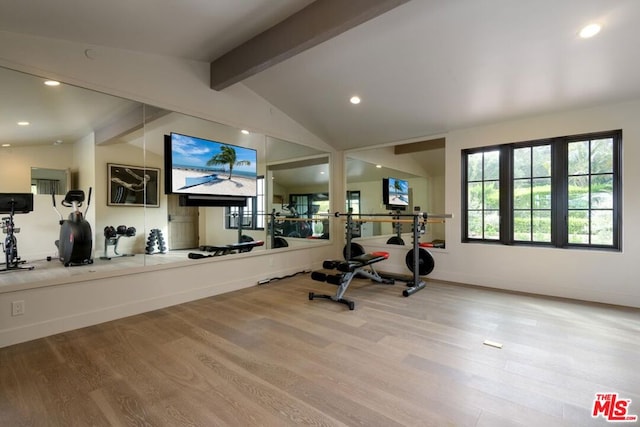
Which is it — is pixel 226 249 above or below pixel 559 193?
below

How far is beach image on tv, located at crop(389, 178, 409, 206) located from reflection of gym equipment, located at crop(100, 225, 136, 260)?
4.64 meters

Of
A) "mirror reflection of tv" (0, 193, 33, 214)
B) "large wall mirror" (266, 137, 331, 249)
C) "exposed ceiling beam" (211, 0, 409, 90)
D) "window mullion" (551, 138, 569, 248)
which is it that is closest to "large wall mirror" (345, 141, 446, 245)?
"large wall mirror" (266, 137, 331, 249)

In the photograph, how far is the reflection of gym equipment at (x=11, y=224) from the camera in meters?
2.59

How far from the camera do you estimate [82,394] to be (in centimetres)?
194

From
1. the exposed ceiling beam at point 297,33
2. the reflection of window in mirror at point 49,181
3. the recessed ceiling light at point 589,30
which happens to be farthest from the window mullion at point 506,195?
the reflection of window in mirror at point 49,181

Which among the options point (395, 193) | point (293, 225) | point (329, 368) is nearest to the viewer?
point (329, 368)

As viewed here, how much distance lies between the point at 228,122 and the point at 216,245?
178 cm

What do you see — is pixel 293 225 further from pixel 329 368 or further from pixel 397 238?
pixel 329 368

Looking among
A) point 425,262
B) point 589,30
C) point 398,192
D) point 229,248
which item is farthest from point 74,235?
point 398,192

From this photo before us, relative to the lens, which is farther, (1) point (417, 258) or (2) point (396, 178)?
(2) point (396, 178)

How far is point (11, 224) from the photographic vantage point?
103 inches

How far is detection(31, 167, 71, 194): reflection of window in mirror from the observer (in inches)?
110

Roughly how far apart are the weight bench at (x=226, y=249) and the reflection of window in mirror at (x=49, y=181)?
59.5 inches

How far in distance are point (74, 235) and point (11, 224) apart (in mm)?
470
